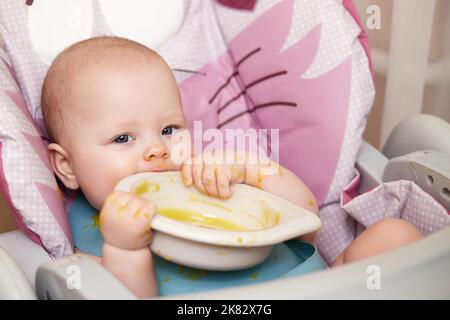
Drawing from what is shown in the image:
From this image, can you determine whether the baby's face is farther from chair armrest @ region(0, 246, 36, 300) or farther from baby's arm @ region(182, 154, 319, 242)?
chair armrest @ region(0, 246, 36, 300)

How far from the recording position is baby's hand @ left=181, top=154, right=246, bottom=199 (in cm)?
79

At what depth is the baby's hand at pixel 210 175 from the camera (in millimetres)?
787

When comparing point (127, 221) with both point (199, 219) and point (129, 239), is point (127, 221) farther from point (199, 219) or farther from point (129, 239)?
point (199, 219)

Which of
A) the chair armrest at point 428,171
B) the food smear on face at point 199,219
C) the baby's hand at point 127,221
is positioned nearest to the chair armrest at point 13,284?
the baby's hand at point 127,221

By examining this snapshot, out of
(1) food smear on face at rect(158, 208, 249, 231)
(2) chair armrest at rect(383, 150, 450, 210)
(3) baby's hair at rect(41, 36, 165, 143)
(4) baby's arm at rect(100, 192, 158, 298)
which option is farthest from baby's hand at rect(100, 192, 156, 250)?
(2) chair armrest at rect(383, 150, 450, 210)

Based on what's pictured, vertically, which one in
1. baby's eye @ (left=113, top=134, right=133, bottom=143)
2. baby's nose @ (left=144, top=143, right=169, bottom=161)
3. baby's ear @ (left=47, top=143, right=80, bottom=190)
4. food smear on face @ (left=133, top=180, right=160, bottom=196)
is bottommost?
baby's ear @ (left=47, top=143, right=80, bottom=190)

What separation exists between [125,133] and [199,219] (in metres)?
0.16

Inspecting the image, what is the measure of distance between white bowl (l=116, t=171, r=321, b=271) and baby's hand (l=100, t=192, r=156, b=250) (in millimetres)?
14

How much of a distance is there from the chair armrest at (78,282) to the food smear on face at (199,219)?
0.54 ft

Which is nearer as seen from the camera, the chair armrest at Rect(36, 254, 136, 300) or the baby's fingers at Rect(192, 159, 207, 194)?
the chair armrest at Rect(36, 254, 136, 300)

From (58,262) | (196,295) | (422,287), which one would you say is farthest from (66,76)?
(422,287)

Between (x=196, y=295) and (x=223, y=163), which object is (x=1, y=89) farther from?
(x=196, y=295)

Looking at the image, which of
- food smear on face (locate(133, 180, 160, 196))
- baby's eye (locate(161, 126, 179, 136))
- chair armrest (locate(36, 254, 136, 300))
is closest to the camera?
chair armrest (locate(36, 254, 136, 300))

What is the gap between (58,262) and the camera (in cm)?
65
